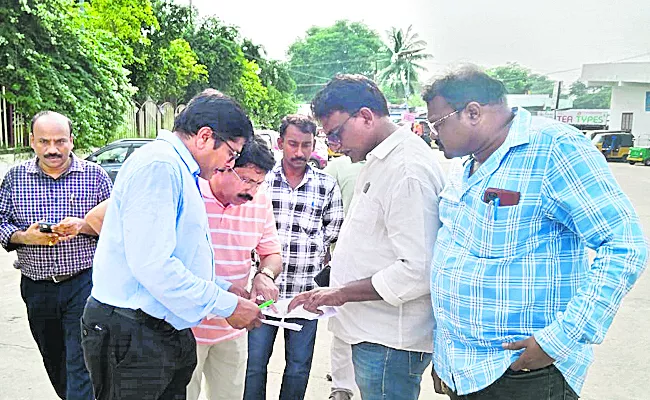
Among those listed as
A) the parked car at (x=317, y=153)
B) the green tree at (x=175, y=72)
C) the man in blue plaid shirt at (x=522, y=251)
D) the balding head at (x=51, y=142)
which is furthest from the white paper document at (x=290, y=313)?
the green tree at (x=175, y=72)

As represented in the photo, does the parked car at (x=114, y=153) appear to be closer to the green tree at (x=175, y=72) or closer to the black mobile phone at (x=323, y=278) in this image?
the green tree at (x=175, y=72)

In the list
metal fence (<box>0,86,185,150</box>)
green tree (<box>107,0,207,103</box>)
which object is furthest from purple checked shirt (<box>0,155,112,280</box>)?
green tree (<box>107,0,207,103</box>)

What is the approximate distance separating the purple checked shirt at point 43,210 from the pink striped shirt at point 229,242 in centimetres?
97

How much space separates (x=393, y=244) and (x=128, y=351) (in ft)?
3.31

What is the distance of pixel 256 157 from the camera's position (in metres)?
2.54

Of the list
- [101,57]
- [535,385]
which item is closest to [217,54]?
[101,57]

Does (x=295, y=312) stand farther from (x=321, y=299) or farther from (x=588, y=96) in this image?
(x=588, y=96)

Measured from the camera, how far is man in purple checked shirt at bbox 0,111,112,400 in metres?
3.15

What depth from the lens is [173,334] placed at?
2064mm

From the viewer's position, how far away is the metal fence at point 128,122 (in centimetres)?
1236

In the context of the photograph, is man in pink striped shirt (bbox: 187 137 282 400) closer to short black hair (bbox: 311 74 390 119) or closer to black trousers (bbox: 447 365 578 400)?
short black hair (bbox: 311 74 390 119)

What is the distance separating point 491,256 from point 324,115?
0.95 metres

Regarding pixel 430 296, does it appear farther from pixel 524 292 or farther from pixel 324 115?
pixel 324 115

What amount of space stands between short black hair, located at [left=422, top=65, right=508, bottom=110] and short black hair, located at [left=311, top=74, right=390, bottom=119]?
1.30 feet
